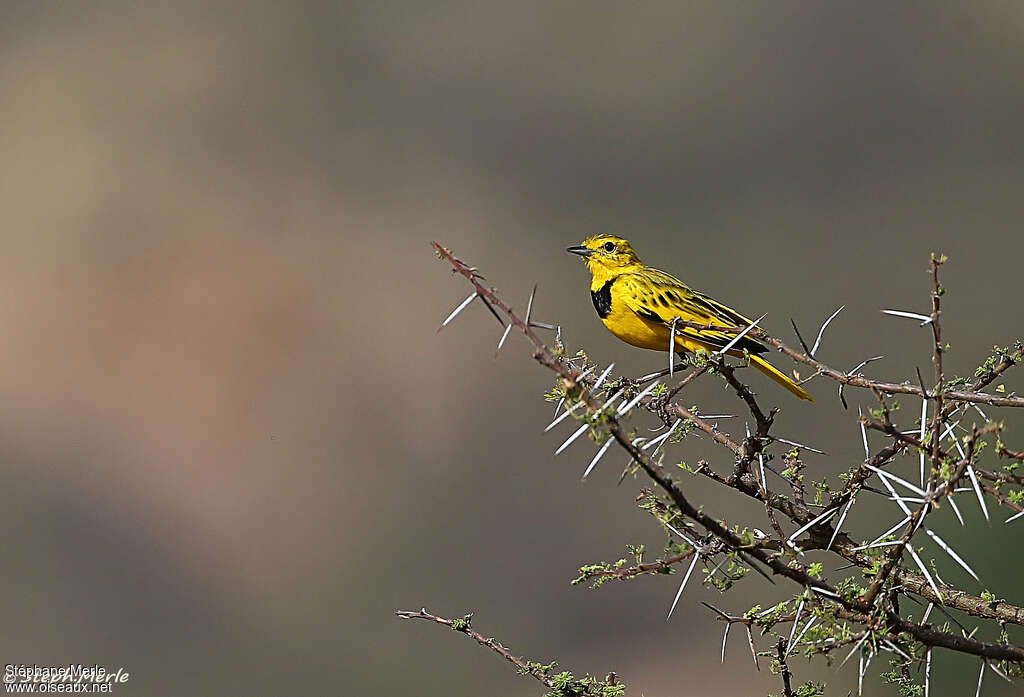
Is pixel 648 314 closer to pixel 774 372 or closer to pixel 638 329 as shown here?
pixel 638 329

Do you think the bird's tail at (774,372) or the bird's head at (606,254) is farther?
the bird's head at (606,254)

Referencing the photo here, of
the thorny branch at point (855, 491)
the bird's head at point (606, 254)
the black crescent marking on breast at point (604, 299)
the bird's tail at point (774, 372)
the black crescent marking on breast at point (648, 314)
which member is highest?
the bird's head at point (606, 254)

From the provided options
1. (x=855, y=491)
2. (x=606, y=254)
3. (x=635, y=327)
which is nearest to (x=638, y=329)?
(x=635, y=327)

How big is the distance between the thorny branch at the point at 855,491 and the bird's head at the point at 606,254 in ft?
1.38

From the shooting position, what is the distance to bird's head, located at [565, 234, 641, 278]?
1187 millimetres

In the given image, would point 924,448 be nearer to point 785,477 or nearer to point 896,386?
point 896,386

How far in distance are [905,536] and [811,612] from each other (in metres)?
0.07

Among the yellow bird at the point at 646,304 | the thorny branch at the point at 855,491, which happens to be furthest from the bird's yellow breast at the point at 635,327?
the thorny branch at the point at 855,491

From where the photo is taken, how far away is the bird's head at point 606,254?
3.89 feet

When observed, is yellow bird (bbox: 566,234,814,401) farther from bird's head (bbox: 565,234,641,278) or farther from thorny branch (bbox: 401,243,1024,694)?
thorny branch (bbox: 401,243,1024,694)

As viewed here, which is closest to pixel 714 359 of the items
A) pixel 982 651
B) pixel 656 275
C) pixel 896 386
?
pixel 896 386

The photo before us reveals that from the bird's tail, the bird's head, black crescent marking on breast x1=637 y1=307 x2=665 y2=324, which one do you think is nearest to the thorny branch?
the bird's tail

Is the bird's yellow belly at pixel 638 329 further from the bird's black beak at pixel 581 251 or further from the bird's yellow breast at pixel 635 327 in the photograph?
the bird's black beak at pixel 581 251

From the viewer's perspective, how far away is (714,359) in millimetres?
664
